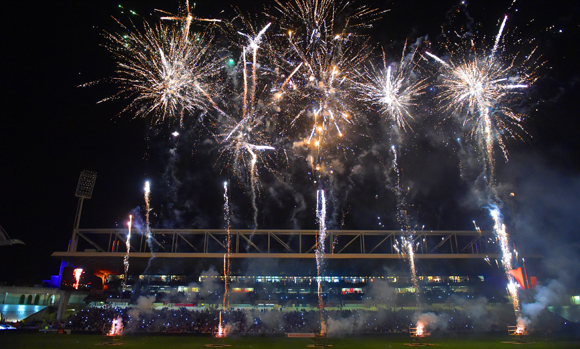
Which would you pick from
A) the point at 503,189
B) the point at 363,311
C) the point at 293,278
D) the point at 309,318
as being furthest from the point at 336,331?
the point at 503,189

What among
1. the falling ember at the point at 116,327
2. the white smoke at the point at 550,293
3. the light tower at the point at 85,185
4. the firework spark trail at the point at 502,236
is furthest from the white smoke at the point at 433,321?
the light tower at the point at 85,185

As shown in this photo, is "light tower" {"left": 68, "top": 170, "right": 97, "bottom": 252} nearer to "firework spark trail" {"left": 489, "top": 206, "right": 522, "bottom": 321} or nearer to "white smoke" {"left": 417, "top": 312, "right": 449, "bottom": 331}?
"white smoke" {"left": 417, "top": 312, "right": 449, "bottom": 331}

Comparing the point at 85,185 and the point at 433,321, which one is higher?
the point at 85,185

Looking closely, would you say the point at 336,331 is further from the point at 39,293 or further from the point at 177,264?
the point at 39,293

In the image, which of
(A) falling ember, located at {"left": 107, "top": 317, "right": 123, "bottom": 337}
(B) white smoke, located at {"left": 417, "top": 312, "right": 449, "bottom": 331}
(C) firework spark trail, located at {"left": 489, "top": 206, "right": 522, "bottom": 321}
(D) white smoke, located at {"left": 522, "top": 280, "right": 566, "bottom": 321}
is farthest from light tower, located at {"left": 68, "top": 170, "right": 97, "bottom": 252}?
(D) white smoke, located at {"left": 522, "top": 280, "right": 566, "bottom": 321}

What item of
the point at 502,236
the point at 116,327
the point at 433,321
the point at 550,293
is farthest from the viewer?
the point at 550,293

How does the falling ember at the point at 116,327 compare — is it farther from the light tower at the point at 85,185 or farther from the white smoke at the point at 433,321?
the white smoke at the point at 433,321

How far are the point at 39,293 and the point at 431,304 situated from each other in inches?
1424

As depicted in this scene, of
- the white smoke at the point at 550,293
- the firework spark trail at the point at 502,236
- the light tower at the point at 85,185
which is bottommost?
the white smoke at the point at 550,293

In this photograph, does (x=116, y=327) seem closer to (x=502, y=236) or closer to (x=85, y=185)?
(x=85, y=185)

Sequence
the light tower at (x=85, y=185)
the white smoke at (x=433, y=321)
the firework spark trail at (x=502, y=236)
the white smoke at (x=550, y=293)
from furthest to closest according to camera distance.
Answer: the white smoke at (x=550, y=293) < the light tower at (x=85, y=185) < the white smoke at (x=433, y=321) < the firework spark trail at (x=502, y=236)

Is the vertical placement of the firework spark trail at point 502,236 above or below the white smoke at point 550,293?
above

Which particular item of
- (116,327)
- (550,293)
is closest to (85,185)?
(116,327)

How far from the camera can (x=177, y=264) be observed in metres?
32.2
